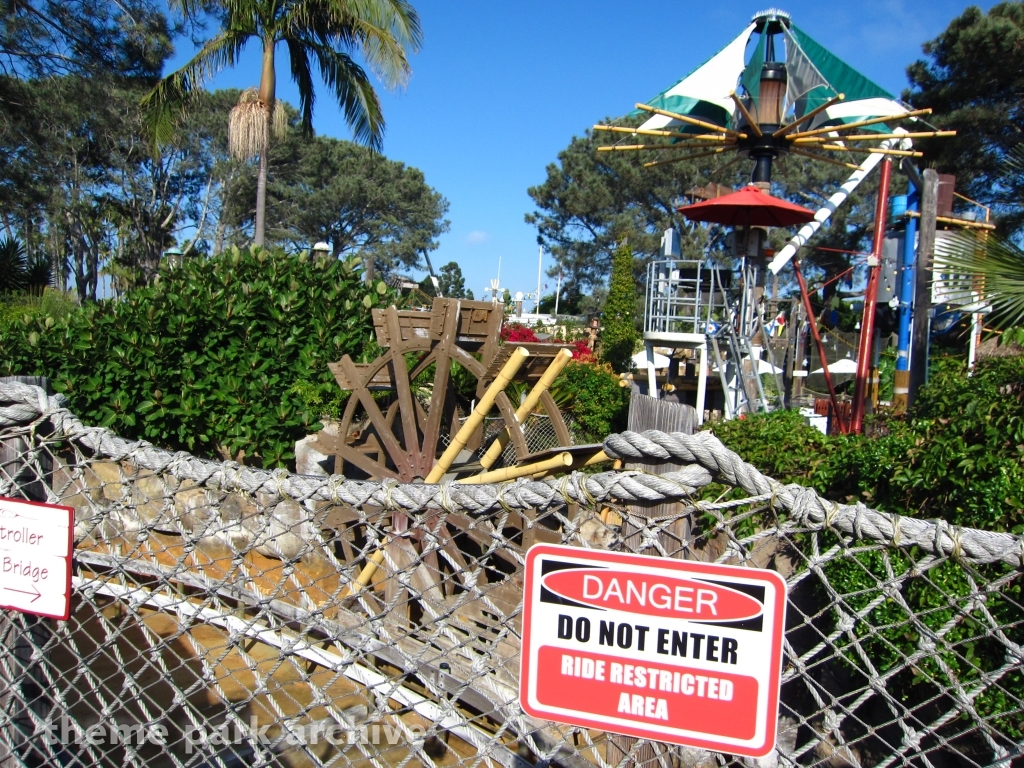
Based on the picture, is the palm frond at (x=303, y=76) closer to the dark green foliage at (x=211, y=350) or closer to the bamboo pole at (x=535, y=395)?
the dark green foliage at (x=211, y=350)

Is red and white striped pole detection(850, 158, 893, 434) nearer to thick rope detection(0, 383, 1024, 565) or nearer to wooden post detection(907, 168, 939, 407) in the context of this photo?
wooden post detection(907, 168, 939, 407)

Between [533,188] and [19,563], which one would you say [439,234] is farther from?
[19,563]

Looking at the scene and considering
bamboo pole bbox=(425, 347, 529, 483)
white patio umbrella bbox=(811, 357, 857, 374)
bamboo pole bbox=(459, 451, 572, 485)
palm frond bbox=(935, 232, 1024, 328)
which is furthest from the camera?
white patio umbrella bbox=(811, 357, 857, 374)

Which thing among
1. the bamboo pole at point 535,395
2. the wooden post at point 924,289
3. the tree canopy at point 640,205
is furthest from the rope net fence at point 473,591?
the tree canopy at point 640,205

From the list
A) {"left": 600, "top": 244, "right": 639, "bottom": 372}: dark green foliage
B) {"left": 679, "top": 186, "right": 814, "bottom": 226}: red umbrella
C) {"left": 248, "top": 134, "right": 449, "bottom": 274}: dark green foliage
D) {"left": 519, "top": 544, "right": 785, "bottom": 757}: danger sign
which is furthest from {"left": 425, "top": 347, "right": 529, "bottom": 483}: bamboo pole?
{"left": 248, "top": 134, "right": 449, "bottom": 274}: dark green foliage

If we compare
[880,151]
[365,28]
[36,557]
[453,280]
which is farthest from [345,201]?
[36,557]

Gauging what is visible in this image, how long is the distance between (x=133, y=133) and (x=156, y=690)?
23.8 meters

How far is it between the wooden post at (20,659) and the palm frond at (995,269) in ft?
16.4

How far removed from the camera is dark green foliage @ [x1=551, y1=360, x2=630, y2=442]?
414 inches

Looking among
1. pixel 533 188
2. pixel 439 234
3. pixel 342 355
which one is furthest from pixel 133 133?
pixel 342 355

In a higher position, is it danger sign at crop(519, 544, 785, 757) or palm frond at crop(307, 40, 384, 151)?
palm frond at crop(307, 40, 384, 151)

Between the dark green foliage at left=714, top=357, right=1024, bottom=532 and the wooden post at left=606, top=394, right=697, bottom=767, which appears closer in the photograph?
the wooden post at left=606, top=394, right=697, bottom=767

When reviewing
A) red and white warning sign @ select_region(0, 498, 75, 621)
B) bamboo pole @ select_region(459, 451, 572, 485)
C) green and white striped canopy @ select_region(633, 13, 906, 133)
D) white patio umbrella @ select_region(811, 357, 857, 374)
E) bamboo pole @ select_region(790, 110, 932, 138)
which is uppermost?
green and white striped canopy @ select_region(633, 13, 906, 133)

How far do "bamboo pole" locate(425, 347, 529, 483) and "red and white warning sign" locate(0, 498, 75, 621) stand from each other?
16.6ft
